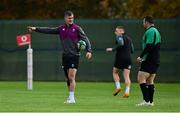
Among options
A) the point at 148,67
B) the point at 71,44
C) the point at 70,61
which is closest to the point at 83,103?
the point at 70,61

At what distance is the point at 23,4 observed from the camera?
3675cm

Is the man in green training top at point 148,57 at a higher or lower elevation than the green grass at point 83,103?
higher

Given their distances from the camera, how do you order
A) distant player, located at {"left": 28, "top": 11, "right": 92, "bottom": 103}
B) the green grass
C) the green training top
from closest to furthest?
1. the green grass
2. the green training top
3. distant player, located at {"left": 28, "top": 11, "right": 92, "bottom": 103}

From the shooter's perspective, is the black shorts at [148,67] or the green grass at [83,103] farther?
the black shorts at [148,67]

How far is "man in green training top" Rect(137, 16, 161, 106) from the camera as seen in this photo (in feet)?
54.0

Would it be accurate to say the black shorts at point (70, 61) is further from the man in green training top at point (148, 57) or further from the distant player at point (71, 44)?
the man in green training top at point (148, 57)

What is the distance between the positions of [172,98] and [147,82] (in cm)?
317

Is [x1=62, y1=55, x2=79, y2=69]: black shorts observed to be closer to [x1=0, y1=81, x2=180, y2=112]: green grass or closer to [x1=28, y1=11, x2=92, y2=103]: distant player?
[x1=28, y1=11, x2=92, y2=103]: distant player

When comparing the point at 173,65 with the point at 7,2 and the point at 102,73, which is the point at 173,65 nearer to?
the point at 102,73

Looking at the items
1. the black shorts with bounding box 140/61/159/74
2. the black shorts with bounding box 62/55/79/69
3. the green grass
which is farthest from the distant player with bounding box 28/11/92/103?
the black shorts with bounding box 140/61/159/74

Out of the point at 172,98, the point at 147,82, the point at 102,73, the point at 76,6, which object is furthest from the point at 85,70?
the point at 147,82

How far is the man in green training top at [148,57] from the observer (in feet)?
54.0

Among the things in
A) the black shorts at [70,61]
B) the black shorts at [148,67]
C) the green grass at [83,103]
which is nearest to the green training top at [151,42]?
the black shorts at [148,67]

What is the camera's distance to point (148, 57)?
16.7 metres
